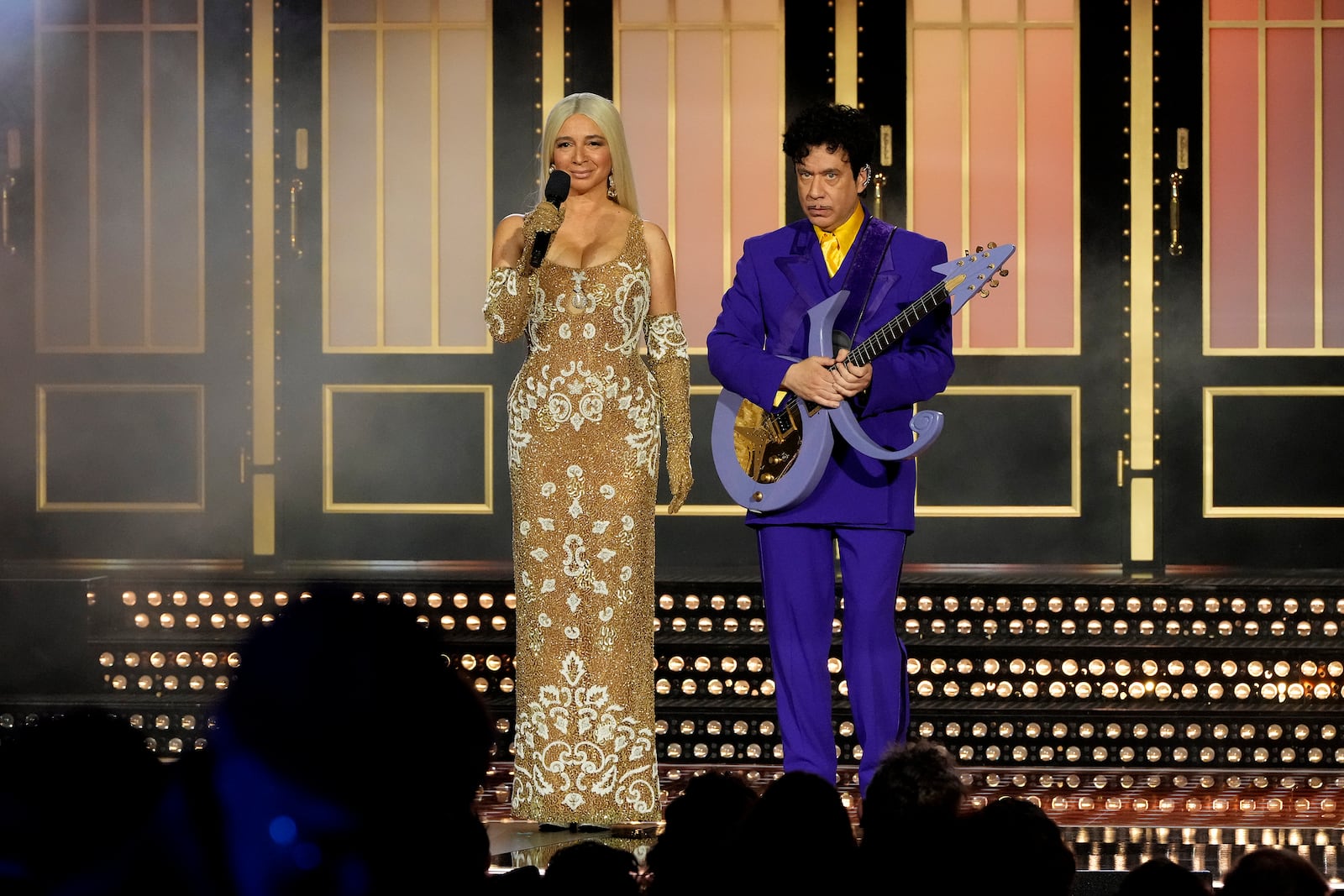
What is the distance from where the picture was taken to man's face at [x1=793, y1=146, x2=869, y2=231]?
11.3 feet

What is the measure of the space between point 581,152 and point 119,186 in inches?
146

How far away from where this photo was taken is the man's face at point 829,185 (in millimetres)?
3430

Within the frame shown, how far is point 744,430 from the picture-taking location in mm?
3604

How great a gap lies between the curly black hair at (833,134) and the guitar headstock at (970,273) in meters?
0.32

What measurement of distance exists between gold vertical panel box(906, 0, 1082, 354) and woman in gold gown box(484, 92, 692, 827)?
3027mm

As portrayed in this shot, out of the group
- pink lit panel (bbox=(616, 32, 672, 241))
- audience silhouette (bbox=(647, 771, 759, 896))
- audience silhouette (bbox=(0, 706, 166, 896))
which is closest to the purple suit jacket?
audience silhouette (bbox=(647, 771, 759, 896))

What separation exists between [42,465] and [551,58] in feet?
9.19

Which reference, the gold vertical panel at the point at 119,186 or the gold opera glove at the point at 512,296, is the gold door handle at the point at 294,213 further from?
the gold opera glove at the point at 512,296

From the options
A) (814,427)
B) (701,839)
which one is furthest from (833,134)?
(701,839)

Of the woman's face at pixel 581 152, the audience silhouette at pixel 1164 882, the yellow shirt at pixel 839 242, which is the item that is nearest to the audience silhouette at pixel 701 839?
the audience silhouette at pixel 1164 882

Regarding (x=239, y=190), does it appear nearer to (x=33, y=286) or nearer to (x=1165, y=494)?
(x=33, y=286)

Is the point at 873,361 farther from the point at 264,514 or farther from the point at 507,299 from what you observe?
the point at 264,514

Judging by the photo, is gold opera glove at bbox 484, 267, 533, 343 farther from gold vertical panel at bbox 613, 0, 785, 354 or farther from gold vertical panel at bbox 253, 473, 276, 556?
gold vertical panel at bbox 253, 473, 276, 556

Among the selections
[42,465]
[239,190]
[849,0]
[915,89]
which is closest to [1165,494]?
[915,89]
